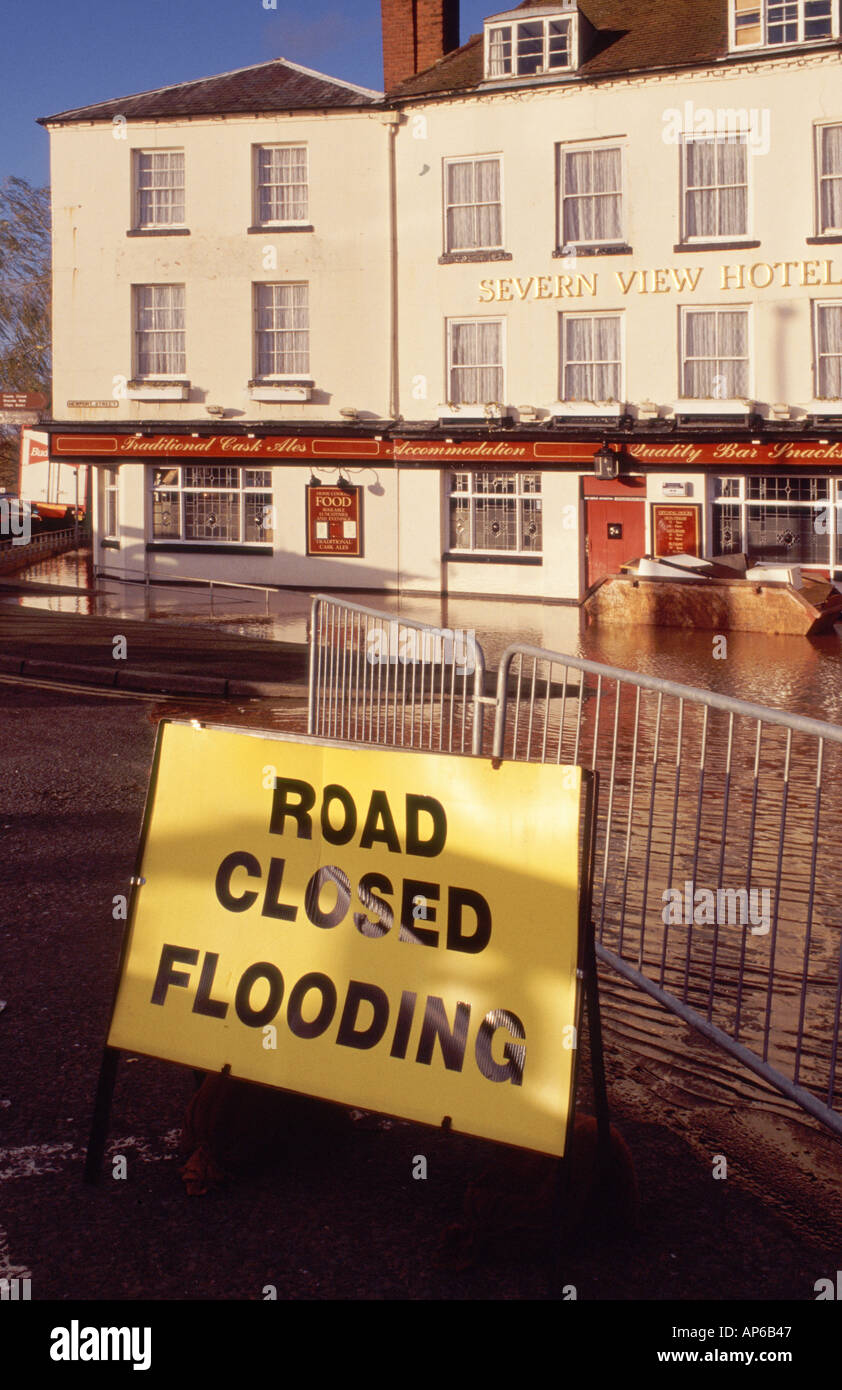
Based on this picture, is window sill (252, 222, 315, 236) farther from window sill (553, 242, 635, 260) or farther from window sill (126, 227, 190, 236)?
window sill (553, 242, 635, 260)

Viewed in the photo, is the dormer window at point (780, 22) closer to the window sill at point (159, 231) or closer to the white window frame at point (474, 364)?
the white window frame at point (474, 364)

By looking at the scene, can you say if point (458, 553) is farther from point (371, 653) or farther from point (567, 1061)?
point (567, 1061)

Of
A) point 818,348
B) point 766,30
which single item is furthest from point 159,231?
point 818,348

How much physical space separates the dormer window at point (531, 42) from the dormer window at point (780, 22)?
11.3 ft

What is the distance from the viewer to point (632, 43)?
29219 millimetres

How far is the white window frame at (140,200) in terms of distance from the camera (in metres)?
32.2

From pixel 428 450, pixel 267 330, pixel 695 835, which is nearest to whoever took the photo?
pixel 695 835

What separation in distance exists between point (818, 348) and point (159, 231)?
1529 cm

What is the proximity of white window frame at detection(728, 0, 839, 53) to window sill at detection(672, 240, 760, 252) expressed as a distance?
12.0 feet

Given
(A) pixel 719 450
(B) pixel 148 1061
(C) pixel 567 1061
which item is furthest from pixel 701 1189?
(A) pixel 719 450

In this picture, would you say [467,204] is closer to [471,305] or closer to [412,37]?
[471,305]

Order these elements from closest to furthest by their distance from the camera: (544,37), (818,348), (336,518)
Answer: (818,348) < (544,37) < (336,518)

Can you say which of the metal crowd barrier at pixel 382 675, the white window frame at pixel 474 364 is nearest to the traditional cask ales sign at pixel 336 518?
the white window frame at pixel 474 364
